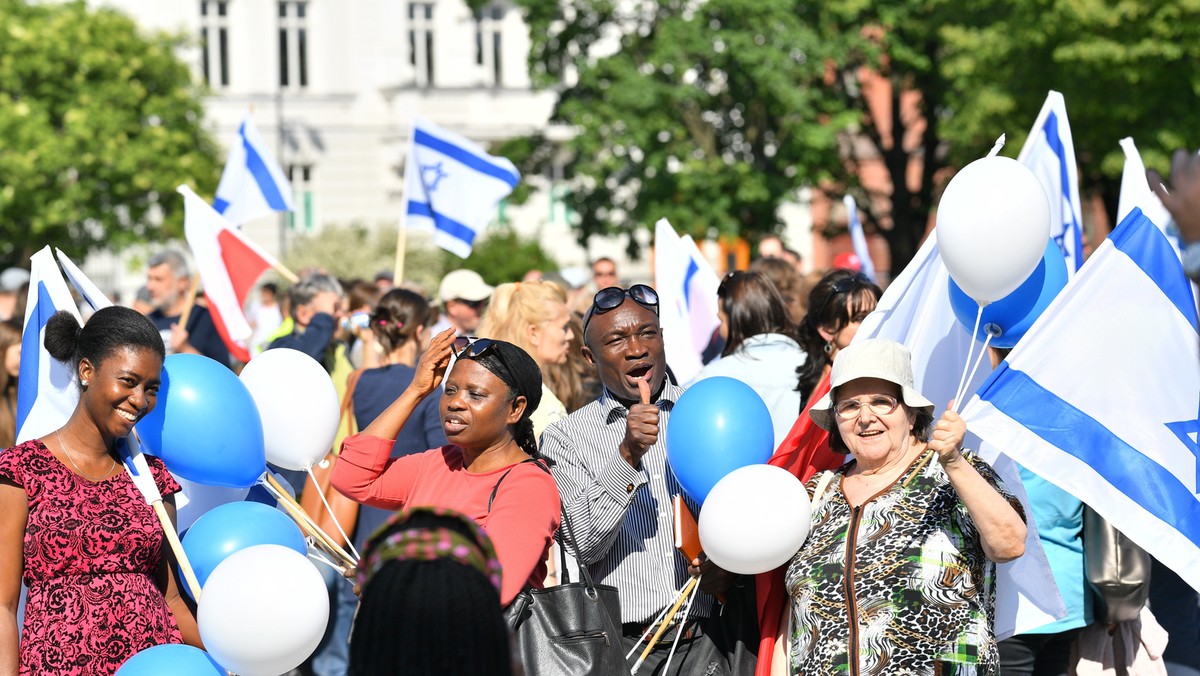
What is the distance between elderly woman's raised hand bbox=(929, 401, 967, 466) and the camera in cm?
401

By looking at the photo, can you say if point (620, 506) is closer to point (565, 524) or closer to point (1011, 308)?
point (565, 524)

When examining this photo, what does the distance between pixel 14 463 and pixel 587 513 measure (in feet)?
5.31

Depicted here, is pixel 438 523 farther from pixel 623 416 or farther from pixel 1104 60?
pixel 1104 60

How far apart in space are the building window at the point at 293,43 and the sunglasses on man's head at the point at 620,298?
36173mm

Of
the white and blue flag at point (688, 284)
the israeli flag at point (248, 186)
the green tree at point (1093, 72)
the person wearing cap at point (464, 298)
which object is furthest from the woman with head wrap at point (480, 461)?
the green tree at point (1093, 72)

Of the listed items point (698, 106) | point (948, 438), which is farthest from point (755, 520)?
point (698, 106)

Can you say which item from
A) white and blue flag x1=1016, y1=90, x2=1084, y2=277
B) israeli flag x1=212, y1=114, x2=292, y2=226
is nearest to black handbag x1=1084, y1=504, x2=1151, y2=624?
white and blue flag x1=1016, y1=90, x2=1084, y2=277

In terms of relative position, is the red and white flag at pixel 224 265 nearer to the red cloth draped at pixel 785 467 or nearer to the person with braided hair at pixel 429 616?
the red cloth draped at pixel 785 467

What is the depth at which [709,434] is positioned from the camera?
4.49 m

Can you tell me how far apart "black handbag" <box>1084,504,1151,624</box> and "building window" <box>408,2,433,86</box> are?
35452 millimetres

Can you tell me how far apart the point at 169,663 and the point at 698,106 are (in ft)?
66.8

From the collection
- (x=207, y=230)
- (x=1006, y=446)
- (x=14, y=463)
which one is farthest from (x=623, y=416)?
(x=207, y=230)

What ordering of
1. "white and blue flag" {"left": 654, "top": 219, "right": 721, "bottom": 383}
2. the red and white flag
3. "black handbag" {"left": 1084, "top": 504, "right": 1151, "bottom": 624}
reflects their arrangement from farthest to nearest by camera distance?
1. the red and white flag
2. "white and blue flag" {"left": 654, "top": 219, "right": 721, "bottom": 383}
3. "black handbag" {"left": 1084, "top": 504, "right": 1151, "bottom": 624}

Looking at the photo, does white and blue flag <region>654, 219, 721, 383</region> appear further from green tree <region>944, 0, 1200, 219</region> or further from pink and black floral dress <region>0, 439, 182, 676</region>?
green tree <region>944, 0, 1200, 219</region>
